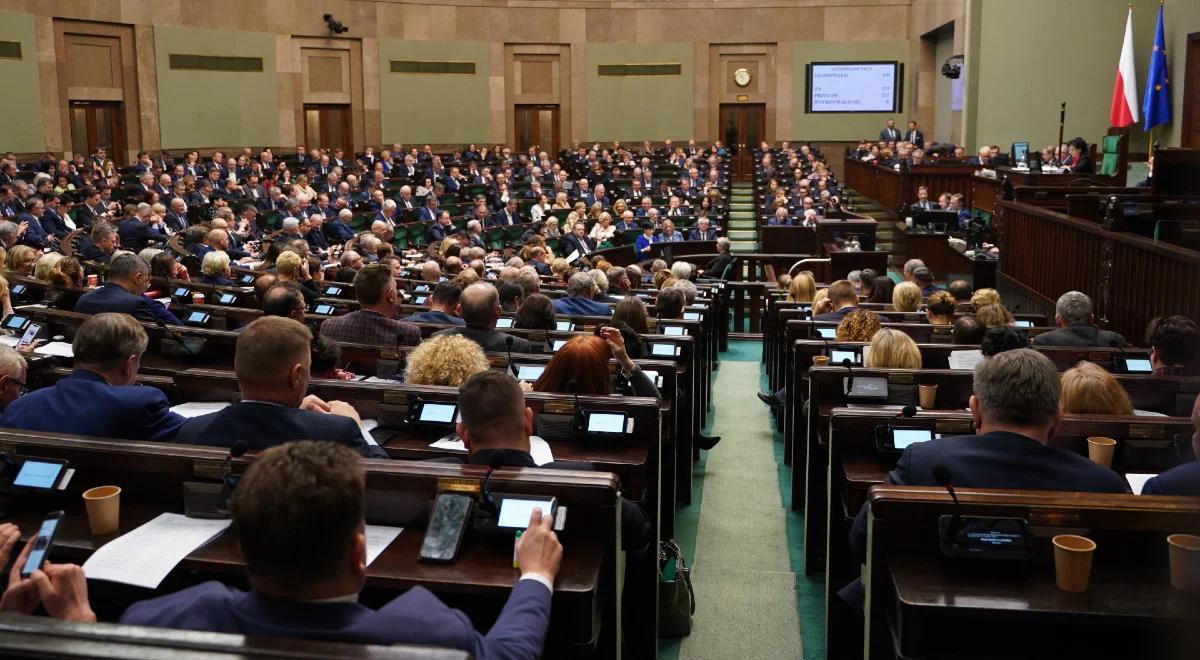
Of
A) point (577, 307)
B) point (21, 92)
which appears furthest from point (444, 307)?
point (21, 92)

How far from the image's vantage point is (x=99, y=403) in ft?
10.9

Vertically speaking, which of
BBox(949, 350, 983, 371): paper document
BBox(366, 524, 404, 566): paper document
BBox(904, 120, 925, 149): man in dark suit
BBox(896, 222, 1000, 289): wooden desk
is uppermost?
BBox(904, 120, 925, 149): man in dark suit

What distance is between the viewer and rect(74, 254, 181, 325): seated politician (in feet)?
19.7

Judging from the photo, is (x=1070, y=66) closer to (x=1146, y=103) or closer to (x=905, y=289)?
(x=1146, y=103)

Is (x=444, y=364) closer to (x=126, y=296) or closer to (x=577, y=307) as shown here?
(x=126, y=296)

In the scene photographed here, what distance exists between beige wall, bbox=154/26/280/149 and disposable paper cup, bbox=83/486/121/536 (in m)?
19.9

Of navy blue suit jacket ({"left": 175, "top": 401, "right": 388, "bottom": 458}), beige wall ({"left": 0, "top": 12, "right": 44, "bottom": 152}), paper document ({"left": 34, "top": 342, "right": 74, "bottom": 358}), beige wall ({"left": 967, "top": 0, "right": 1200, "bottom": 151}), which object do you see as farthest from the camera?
beige wall ({"left": 0, "top": 12, "right": 44, "bottom": 152})

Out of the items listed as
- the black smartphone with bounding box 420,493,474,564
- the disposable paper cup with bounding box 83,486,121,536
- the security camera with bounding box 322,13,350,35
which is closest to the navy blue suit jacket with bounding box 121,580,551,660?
the black smartphone with bounding box 420,493,474,564

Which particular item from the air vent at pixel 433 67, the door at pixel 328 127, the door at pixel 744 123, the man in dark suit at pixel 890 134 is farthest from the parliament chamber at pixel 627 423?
the door at pixel 744 123

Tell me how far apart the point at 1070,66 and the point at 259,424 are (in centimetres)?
1633

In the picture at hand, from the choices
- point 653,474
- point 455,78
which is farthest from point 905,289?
point 455,78

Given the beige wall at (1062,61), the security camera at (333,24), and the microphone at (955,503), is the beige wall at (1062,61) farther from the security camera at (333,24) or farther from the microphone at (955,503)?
the microphone at (955,503)

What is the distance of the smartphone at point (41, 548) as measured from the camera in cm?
216

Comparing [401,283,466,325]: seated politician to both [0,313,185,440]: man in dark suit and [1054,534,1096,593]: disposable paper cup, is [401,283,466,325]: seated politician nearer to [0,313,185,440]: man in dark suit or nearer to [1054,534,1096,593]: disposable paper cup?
[0,313,185,440]: man in dark suit
